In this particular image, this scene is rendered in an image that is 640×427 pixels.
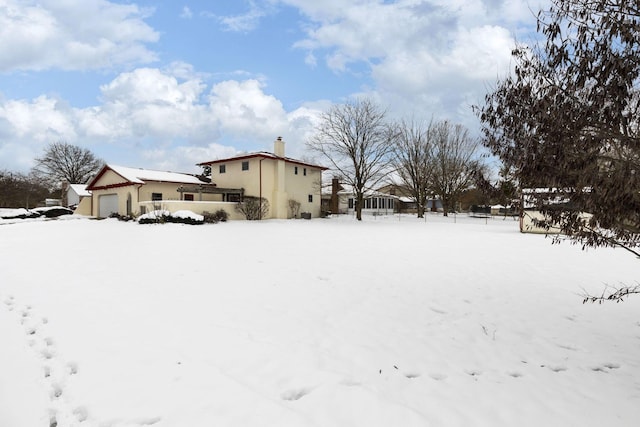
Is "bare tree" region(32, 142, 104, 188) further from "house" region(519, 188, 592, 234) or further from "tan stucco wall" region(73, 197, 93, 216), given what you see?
"house" region(519, 188, 592, 234)

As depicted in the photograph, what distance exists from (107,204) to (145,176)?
16.4ft

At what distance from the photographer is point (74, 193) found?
4316cm

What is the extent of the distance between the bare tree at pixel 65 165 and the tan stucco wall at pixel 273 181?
3276 centimetres

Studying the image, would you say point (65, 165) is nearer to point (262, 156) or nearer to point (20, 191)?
point (20, 191)

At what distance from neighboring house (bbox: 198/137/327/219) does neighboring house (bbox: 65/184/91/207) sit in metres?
21.3

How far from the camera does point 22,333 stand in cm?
455

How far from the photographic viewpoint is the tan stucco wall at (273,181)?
27.3m

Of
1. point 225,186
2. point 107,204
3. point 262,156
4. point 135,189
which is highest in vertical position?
point 262,156

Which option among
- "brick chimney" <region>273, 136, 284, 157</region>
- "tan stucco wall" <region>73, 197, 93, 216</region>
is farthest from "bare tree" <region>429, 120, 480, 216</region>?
"tan stucco wall" <region>73, 197, 93, 216</region>

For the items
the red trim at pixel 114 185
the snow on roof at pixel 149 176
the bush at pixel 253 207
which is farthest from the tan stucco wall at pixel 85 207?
the bush at pixel 253 207

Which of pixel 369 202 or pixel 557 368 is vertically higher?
pixel 369 202

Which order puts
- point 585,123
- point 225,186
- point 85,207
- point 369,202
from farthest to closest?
point 369,202
point 85,207
point 225,186
point 585,123

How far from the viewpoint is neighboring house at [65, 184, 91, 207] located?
41266 mm

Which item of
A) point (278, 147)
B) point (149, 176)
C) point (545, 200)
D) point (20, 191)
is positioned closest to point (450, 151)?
point (278, 147)
